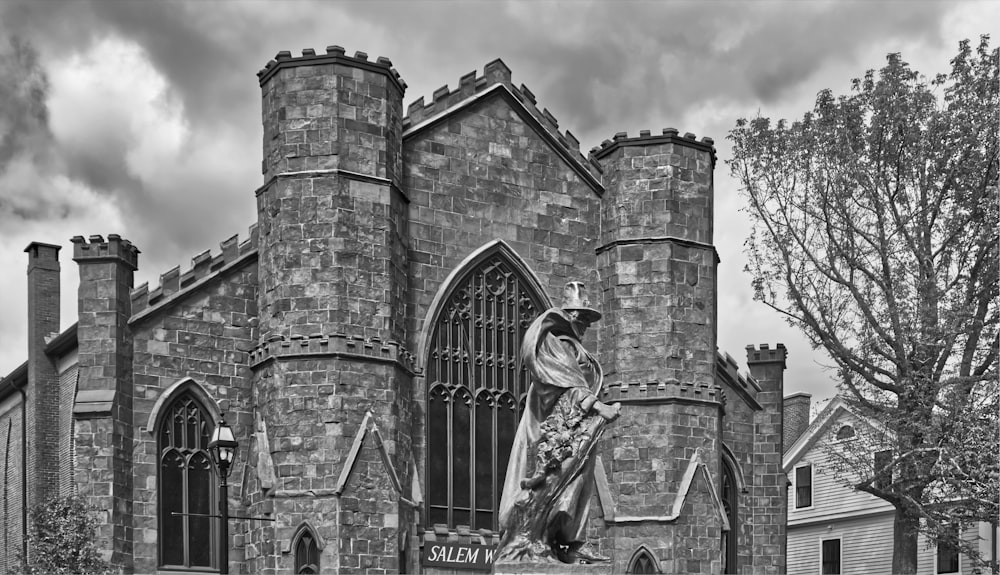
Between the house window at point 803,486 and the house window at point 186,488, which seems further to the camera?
the house window at point 803,486

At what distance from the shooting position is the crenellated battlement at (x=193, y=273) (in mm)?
27484

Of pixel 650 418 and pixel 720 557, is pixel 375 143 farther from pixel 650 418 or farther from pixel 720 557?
pixel 720 557

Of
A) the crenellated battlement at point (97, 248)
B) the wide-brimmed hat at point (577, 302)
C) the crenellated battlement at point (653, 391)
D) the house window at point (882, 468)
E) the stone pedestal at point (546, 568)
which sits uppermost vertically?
the crenellated battlement at point (97, 248)

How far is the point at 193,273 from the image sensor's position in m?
28.2

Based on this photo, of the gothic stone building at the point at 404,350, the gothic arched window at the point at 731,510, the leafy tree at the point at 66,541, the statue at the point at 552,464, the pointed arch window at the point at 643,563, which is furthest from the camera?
the gothic arched window at the point at 731,510

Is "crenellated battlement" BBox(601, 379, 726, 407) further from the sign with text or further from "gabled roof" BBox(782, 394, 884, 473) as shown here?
"gabled roof" BBox(782, 394, 884, 473)

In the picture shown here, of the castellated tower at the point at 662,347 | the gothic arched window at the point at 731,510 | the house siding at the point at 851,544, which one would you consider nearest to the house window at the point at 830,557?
the house siding at the point at 851,544

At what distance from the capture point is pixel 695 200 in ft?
103

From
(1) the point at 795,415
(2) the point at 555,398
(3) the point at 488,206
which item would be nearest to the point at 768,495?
(3) the point at 488,206

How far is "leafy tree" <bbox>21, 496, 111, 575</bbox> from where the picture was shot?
24.7 meters

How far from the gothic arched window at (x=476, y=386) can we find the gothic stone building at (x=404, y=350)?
45 millimetres

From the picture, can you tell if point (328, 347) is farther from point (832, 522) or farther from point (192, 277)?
point (832, 522)

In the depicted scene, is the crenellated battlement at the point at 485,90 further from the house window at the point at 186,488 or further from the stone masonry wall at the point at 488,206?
the house window at the point at 186,488

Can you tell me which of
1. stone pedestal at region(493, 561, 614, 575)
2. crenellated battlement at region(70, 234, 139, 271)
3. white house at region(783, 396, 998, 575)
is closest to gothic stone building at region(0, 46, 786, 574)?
crenellated battlement at region(70, 234, 139, 271)
